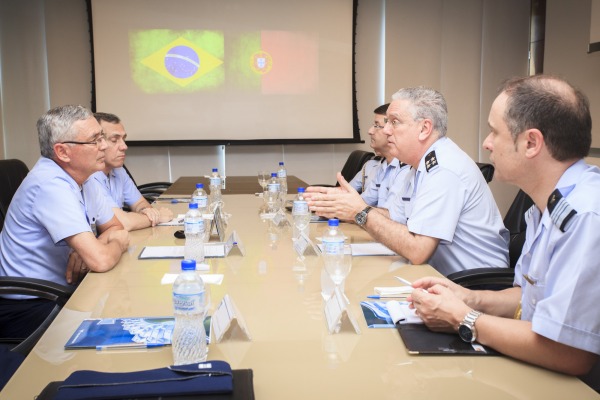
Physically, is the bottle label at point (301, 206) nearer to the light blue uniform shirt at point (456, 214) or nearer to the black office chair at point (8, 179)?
the light blue uniform shirt at point (456, 214)

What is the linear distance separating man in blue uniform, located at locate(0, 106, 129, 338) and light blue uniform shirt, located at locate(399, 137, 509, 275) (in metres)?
1.27

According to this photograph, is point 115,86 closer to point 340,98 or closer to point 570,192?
point 340,98

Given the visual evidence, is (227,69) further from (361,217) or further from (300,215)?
(361,217)

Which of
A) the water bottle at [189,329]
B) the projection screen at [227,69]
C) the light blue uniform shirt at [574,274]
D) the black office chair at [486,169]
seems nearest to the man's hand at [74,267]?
the water bottle at [189,329]

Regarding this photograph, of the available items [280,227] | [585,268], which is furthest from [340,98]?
[585,268]

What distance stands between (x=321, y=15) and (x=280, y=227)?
4.32 metres

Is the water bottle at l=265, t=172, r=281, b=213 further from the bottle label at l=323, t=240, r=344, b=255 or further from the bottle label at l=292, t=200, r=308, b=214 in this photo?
the bottle label at l=323, t=240, r=344, b=255

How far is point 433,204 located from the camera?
90.6 inches

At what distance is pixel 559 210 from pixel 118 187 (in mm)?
3283

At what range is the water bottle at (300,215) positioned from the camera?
2.69m

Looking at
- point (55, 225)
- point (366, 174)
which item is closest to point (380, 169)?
point (366, 174)

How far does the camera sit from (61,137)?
2402 millimetres

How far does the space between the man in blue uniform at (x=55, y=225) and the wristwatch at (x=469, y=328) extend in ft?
4.40

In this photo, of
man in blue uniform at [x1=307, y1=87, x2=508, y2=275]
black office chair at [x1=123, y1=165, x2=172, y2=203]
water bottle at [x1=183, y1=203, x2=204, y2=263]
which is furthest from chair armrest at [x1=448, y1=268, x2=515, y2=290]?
black office chair at [x1=123, y1=165, x2=172, y2=203]
